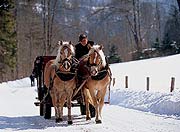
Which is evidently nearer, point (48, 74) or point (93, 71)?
point (93, 71)

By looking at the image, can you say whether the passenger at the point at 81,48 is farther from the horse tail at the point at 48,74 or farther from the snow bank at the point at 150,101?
the snow bank at the point at 150,101

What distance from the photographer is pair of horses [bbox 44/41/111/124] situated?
1152cm

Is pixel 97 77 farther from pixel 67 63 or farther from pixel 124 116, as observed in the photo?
pixel 124 116

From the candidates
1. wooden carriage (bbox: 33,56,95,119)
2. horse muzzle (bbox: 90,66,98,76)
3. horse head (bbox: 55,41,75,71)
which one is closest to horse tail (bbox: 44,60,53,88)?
wooden carriage (bbox: 33,56,95,119)

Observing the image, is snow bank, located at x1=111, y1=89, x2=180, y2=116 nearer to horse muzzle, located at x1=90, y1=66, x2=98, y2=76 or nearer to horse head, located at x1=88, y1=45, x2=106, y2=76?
horse head, located at x1=88, y1=45, x2=106, y2=76

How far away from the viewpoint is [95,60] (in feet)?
37.5

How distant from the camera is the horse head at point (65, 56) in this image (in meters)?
11.5

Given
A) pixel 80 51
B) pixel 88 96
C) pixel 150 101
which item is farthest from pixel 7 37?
pixel 88 96

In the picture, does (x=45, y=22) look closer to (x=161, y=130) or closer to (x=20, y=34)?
(x=20, y=34)

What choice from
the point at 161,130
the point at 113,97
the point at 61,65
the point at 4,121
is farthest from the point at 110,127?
the point at 113,97

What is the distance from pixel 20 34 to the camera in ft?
185

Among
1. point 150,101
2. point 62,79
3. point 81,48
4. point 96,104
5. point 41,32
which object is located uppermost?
point 41,32

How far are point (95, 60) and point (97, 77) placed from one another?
0.51 m

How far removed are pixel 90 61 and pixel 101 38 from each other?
78538 millimetres
